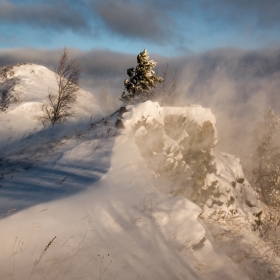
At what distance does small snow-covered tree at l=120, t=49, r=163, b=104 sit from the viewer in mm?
22969

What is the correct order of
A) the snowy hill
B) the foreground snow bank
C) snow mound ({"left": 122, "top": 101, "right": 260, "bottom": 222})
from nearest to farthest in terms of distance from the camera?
the foreground snow bank, the snowy hill, snow mound ({"left": 122, "top": 101, "right": 260, "bottom": 222})

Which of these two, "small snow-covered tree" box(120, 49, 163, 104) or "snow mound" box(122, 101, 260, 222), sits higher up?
"small snow-covered tree" box(120, 49, 163, 104)

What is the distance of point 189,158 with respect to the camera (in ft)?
35.1

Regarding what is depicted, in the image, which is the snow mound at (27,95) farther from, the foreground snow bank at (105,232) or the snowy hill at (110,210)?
the foreground snow bank at (105,232)

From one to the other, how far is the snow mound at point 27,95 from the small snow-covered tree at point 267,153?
66.2 ft

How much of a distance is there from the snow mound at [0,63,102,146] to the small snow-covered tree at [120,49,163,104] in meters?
5.36

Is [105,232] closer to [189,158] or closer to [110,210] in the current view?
[110,210]

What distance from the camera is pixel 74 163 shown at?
19.6 ft

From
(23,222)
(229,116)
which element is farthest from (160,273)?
(229,116)

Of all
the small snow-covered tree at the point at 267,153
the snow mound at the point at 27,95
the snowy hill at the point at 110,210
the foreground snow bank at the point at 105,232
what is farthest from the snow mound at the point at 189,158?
the small snow-covered tree at the point at 267,153

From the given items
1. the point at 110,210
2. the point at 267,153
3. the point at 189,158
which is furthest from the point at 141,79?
the point at 110,210

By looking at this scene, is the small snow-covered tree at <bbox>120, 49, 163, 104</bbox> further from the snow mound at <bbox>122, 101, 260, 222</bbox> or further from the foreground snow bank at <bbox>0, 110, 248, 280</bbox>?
the foreground snow bank at <bbox>0, 110, 248, 280</bbox>

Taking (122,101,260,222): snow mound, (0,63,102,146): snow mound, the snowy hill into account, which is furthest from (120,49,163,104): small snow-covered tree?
the snowy hill

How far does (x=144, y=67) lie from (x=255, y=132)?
52.4 ft
